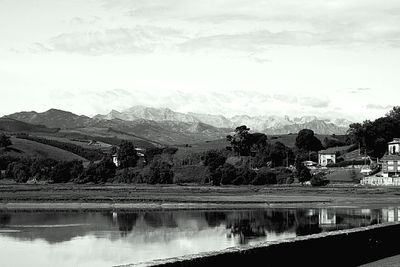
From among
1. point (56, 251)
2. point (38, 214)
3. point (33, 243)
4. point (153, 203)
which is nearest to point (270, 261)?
point (56, 251)

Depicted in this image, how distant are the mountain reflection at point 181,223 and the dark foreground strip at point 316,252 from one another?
2305 cm

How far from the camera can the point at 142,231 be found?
195ft

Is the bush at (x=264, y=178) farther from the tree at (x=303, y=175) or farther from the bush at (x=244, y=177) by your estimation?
the tree at (x=303, y=175)

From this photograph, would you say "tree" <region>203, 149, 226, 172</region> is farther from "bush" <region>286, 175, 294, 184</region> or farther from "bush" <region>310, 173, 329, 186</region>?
"bush" <region>310, 173, 329, 186</region>

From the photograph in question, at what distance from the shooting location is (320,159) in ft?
644

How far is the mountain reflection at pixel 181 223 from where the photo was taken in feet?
184

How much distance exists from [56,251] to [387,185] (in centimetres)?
10220

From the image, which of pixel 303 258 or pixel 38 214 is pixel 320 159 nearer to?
pixel 38 214

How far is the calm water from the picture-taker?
43.9 m

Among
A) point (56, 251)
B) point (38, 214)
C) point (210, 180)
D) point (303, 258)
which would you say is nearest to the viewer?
point (303, 258)

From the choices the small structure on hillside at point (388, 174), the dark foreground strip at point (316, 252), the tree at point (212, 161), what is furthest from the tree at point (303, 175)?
the dark foreground strip at point (316, 252)

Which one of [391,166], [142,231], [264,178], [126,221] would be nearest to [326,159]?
[391,166]

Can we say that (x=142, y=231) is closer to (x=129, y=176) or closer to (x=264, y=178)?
(x=264, y=178)

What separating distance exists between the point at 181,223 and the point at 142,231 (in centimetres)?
843
